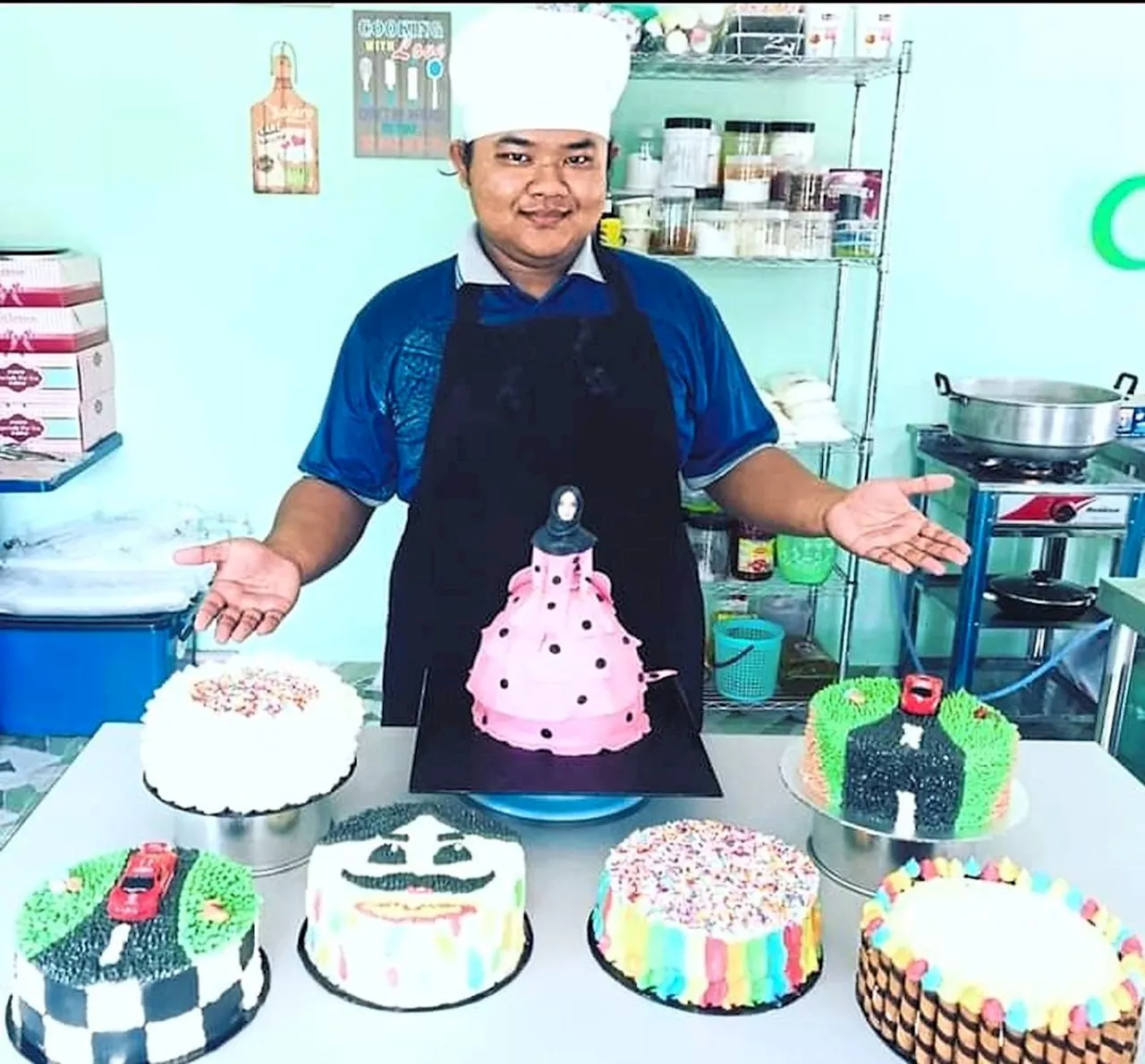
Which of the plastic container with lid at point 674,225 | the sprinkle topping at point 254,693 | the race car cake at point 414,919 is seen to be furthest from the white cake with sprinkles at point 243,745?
the plastic container with lid at point 674,225

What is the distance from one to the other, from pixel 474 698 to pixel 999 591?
2221 mm

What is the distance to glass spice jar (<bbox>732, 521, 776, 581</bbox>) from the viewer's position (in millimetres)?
3197

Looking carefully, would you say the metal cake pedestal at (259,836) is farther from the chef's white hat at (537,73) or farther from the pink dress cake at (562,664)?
the chef's white hat at (537,73)

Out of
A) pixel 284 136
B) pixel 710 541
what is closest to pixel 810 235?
pixel 710 541

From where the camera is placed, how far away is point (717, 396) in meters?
1.77

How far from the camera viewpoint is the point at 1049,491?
2945 mm

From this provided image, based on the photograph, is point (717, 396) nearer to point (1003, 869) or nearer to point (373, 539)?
point (1003, 869)

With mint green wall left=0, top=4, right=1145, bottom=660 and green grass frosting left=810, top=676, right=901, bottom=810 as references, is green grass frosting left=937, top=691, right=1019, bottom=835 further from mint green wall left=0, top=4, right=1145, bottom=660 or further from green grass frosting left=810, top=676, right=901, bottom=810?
mint green wall left=0, top=4, right=1145, bottom=660

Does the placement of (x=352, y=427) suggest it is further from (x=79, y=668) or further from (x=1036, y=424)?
(x=1036, y=424)

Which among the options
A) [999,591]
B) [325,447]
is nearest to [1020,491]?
[999,591]

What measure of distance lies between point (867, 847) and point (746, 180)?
215 centimetres

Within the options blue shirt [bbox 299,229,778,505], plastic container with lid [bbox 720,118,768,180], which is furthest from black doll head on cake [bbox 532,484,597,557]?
plastic container with lid [bbox 720,118,768,180]

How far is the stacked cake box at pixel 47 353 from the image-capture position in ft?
9.80

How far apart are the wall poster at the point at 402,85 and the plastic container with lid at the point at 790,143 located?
0.81 meters
